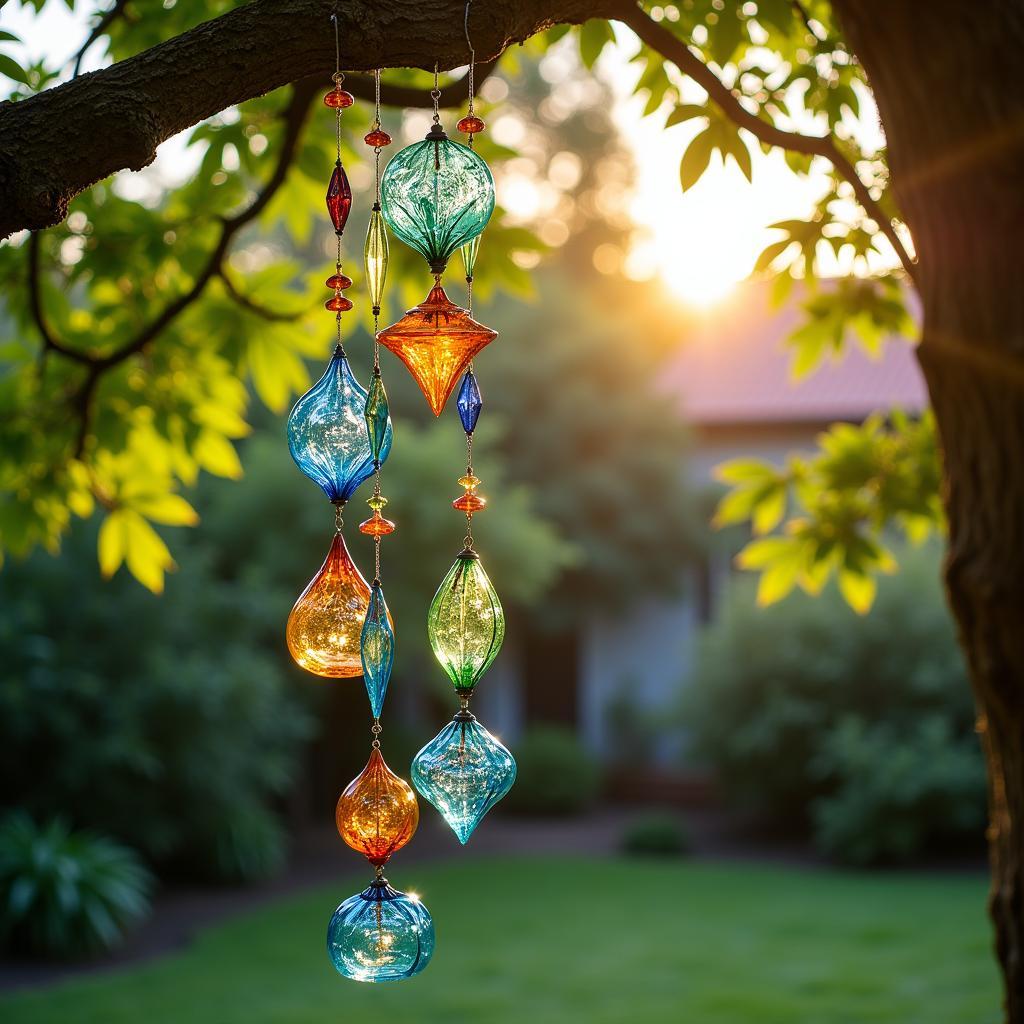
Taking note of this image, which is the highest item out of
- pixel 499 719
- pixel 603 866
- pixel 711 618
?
pixel 711 618

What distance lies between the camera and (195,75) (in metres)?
1.52

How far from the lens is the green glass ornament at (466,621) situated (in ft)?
5.11

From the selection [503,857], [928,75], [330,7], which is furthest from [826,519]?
[503,857]

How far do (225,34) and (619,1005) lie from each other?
5.65m

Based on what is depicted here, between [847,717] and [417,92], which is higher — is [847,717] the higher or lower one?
the lower one

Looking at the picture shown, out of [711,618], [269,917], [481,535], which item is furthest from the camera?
[711,618]

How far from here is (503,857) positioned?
11.4 m

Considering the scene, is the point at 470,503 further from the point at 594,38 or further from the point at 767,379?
the point at 767,379

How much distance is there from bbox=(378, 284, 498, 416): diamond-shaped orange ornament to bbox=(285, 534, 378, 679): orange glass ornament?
25cm

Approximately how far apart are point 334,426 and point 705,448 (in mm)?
13934

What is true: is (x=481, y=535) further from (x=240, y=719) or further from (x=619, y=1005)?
(x=619, y=1005)

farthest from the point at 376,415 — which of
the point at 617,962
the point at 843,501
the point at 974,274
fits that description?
the point at 617,962

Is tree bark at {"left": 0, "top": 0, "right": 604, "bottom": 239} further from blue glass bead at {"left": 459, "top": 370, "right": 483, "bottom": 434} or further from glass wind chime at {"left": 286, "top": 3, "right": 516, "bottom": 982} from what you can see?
blue glass bead at {"left": 459, "top": 370, "right": 483, "bottom": 434}

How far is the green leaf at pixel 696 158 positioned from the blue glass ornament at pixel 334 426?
32.4 inches
